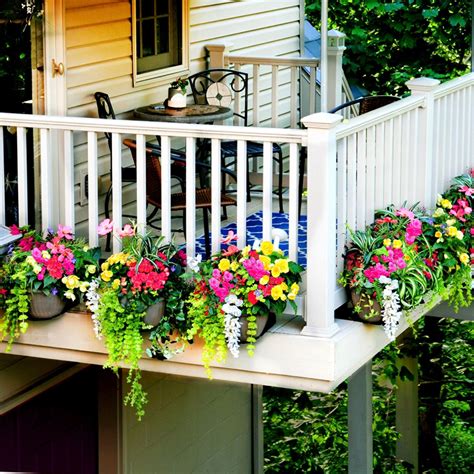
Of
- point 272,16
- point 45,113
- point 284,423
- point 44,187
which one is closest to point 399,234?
point 44,187

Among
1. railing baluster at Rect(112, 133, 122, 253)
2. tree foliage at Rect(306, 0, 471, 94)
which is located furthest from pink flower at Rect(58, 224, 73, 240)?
tree foliage at Rect(306, 0, 471, 94)

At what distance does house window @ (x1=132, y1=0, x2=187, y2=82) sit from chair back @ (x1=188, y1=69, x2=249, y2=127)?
0.23m

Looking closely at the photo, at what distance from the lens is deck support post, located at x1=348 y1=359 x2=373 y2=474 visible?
24.9 feet

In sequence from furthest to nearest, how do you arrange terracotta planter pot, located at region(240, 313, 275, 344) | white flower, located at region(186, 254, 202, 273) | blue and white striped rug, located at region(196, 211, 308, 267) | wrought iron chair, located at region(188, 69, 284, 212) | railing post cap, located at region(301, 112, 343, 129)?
wrought iron chair, located at region(188, 69, 284, 212), blue and white striped rug, located at region(196, 211, 308, 267), white flower, located at region(186, 254, 202, 273), terracotta planter pot, located at region(240, 313, 275, 344), railing post cap, located at region(301, 112, 343, 129)

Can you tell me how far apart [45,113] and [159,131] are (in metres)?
1.48

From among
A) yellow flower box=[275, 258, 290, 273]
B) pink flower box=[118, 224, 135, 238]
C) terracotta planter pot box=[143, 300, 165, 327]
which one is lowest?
terracotta planter pot box=[143, 300, 165, 327]

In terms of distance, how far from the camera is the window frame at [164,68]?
742 centimetres

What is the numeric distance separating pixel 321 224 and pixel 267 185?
324 mm

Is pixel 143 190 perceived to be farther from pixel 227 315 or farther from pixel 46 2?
pixel 46 2

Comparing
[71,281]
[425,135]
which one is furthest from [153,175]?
[425,135]

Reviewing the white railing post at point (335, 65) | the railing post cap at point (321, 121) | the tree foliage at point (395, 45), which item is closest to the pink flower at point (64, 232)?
the railing post cap at point (321, 121)

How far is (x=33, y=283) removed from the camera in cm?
529

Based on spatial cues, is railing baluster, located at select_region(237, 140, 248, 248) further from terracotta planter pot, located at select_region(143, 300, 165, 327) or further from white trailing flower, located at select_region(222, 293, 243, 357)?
terracotta planter pot, located at select_region(143, 300, 165, 327)

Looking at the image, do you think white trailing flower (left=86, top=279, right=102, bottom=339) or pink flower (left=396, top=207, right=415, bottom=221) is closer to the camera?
white trailing flower (left=86, top=279, right=102, bottom=339)
